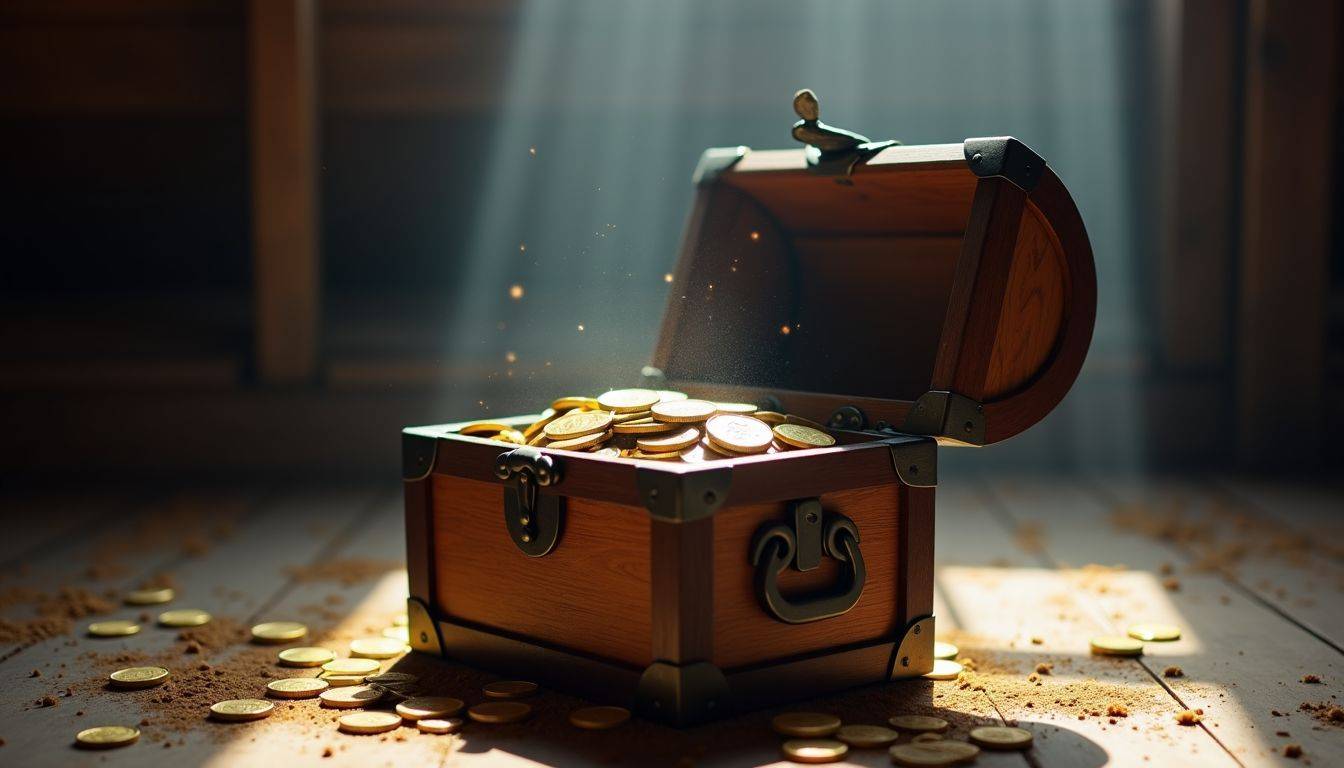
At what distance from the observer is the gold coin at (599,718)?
6.97ft

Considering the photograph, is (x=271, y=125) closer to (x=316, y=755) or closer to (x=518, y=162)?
(x=518, y=162)

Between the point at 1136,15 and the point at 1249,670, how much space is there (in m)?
3.13

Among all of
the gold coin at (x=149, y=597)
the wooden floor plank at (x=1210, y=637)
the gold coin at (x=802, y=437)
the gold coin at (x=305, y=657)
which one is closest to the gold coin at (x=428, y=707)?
the gold coin at (x=305, y=657)

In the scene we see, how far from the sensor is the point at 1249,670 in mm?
2494

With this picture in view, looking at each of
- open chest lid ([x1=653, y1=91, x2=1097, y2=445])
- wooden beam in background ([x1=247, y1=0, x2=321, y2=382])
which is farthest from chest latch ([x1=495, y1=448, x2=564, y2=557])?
wooden beam in background ([x1=247, y1=0, x2=321, y2=382])

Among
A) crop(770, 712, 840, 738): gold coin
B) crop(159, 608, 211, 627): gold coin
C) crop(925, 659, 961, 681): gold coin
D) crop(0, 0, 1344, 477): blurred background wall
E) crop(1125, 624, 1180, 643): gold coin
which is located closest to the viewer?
crop(770, 712, 840, 738): gold coin

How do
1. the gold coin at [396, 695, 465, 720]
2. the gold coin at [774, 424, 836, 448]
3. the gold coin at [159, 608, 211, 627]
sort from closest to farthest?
the gold coin at [396, 695, 465, 720], the gold coin at [774, 424, 836, 448], the gold coin at [159, 608, 211, 627]

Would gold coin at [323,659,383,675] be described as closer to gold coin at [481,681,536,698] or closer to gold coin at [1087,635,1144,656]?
gold coin at [481,681,536,698]

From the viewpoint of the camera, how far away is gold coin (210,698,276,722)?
222cm

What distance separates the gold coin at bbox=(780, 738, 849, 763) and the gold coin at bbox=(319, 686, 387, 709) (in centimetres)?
69

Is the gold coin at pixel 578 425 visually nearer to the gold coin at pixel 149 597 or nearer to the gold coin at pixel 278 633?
the gold coin at pixel 278 633

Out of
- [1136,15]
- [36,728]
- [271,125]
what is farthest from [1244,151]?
[36,728]

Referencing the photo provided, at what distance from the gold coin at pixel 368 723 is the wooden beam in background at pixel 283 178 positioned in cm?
263

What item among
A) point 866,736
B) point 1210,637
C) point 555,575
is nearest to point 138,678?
point 555,575
